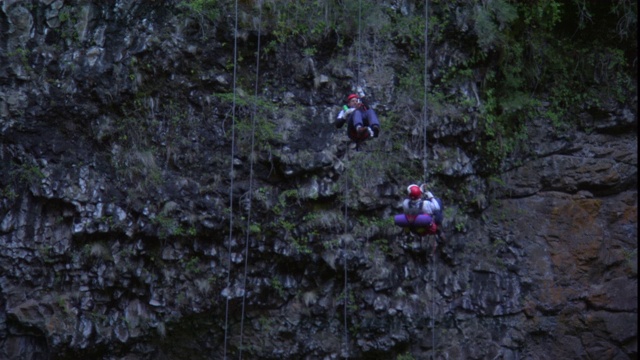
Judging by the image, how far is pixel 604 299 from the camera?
9.70 meters

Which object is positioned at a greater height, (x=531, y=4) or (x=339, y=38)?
(x=531, y=4)

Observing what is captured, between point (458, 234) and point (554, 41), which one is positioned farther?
point (554, 41)

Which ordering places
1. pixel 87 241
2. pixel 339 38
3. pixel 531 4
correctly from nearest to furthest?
1. pixel 87 241
2. pixel 339 38
3. pixel 531 4

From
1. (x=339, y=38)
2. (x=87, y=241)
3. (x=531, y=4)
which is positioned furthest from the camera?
(x=531, y=4)

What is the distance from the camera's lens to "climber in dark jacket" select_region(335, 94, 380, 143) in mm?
6992

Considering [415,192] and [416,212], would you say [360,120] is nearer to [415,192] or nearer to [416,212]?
[415,192]

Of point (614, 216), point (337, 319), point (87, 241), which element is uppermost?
point (614, 216)

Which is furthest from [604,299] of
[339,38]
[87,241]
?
[87,241]

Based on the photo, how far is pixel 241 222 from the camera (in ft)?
28.6

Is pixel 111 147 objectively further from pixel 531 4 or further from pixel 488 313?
pixel 531 4

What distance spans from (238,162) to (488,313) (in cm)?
405

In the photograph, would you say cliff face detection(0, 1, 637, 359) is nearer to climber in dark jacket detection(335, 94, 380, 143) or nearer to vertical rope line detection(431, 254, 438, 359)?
vertical rope line detection(431, 254, 438, 359)

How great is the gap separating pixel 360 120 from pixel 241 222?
98.3 inches

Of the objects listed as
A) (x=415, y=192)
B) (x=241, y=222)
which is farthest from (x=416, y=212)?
(x=241, y=222)
